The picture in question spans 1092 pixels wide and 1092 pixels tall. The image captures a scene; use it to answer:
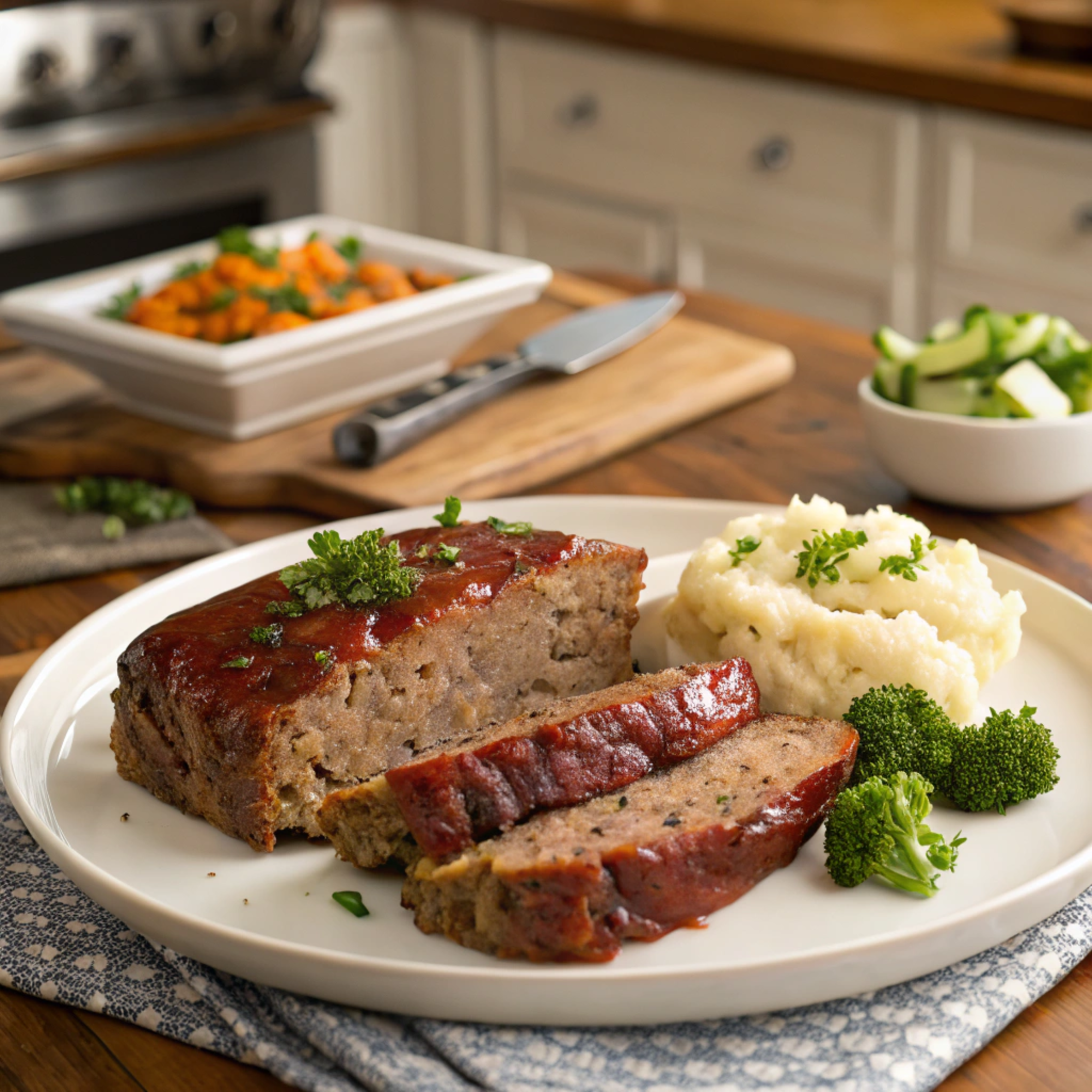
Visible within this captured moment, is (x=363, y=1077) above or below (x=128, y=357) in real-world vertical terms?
below

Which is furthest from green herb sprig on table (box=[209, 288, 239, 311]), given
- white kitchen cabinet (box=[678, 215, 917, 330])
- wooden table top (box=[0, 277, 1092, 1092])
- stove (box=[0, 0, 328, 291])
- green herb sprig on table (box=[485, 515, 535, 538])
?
white kitchen cabinet (box=[678, 215, 917, 330])

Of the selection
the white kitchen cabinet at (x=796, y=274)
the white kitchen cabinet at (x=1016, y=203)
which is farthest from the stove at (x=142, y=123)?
the white kitchen cabinet at (x=1016, y=203)

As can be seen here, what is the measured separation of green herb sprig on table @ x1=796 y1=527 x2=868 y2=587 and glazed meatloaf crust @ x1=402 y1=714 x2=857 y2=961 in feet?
1.36

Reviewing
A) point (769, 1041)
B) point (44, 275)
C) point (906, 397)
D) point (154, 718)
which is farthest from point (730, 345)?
point (44, 275)

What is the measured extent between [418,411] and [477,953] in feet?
6.06

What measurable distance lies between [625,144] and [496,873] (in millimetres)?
5941

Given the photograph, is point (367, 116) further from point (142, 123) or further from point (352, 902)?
point (352, 902)

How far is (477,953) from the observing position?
1729 millimetres

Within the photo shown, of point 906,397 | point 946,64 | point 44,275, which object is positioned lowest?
point 44,275

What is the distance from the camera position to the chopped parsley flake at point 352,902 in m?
1.83

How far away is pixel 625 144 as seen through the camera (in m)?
7.11

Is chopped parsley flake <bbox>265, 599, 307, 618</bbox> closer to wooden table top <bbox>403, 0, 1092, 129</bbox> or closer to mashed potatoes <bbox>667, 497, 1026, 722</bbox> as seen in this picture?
mashed potatoes <bbox>667, 497, 1026, 722</bbox>

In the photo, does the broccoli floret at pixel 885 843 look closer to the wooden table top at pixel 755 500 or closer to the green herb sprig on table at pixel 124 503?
the wooden table top at pixel 755 500

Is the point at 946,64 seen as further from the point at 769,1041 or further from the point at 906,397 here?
the point at 769,1041
